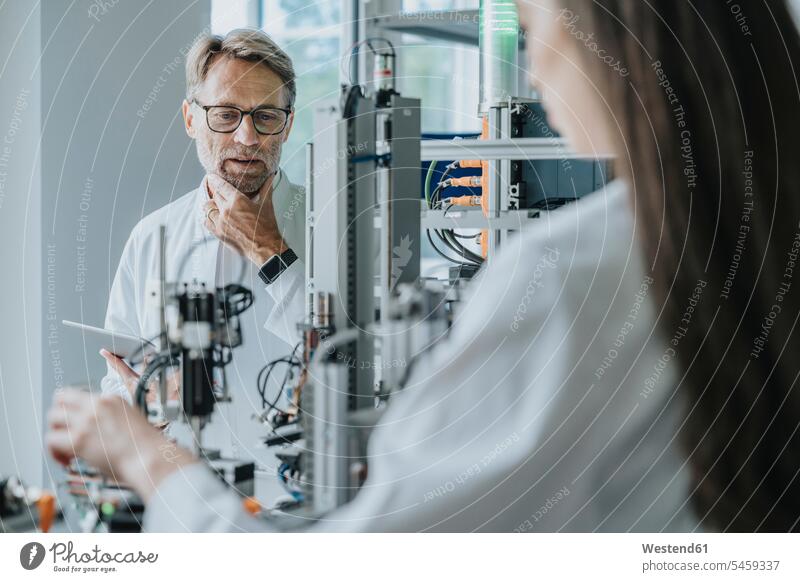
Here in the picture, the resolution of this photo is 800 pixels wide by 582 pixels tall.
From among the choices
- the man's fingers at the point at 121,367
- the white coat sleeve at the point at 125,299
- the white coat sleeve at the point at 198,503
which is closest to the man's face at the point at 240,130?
the white coat sleeve at the point at 125,299

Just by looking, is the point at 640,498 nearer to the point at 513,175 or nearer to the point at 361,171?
the point at 361,171

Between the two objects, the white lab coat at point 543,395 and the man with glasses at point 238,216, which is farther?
the man with glasses at point 238,216

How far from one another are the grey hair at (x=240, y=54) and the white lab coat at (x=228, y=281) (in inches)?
12.1

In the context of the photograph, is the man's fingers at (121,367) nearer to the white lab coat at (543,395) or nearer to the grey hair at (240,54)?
the white lab coat at (543,395)

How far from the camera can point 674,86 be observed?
1096 millimetres

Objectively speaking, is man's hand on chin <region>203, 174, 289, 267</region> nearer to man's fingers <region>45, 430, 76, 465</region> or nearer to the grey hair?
the grey hair

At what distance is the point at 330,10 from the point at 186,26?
2.28m

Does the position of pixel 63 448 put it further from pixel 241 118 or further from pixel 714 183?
pixel 241 118

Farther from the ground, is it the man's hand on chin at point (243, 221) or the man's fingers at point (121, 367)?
the man's hand on chin at point (243, 221)

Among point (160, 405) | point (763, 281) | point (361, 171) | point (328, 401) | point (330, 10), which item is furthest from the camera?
point (330, 10)

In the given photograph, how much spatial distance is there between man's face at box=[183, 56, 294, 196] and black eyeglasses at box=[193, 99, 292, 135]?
12mm

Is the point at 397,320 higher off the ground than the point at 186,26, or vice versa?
the point at 186,26

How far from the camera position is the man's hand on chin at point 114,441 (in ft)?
4.34
